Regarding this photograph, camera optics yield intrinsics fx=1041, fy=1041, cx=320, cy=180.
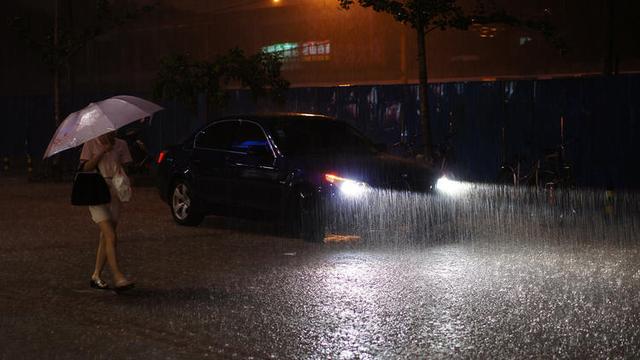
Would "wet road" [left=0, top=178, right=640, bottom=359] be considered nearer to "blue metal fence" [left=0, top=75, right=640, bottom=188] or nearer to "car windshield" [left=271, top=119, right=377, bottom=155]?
"car windshield" [left=271, top=119, right=377, bottom=155]

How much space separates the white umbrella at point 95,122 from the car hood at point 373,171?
392 cm

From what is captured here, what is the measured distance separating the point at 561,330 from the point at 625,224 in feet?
25.8

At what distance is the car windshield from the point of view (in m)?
14.0

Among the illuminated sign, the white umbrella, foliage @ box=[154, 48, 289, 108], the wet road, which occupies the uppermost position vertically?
the illuminated sign

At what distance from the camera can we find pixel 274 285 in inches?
395

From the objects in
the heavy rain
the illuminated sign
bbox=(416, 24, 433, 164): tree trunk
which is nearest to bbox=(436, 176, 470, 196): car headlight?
the heavy rain

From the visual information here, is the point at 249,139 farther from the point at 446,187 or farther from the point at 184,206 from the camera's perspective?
the point at 446,187

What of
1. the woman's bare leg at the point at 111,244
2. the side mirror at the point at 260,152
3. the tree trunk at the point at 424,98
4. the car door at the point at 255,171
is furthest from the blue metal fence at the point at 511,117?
the woman's bare leg at the point at 111,244

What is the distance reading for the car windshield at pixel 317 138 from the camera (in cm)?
1399

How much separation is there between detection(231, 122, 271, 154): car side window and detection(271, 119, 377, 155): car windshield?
0.61 ft

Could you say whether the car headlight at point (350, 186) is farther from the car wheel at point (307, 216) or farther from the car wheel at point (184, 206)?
the car wheel at point (184, 206)

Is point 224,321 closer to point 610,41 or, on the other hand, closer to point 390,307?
point 390,307

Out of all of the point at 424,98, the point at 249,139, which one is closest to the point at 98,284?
the point at 249,139

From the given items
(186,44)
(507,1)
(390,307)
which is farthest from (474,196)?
(186,44)
